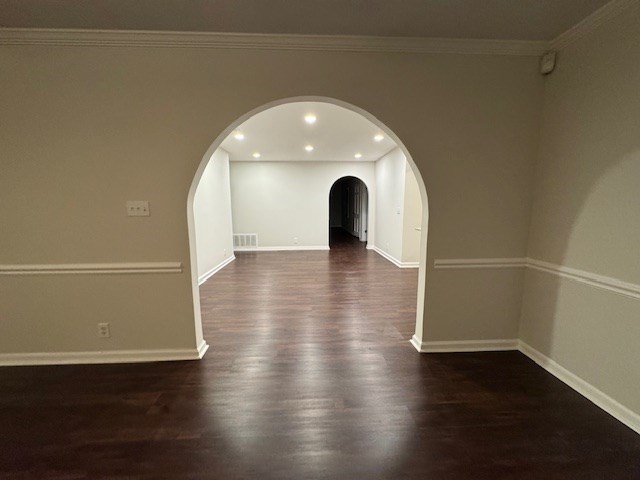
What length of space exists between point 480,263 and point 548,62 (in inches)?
68.6

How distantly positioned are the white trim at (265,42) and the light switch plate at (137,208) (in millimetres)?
1221

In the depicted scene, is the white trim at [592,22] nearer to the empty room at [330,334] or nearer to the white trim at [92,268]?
the empty room at [330,334]

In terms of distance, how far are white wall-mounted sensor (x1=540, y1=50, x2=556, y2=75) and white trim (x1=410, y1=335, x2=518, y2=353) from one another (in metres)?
2.41

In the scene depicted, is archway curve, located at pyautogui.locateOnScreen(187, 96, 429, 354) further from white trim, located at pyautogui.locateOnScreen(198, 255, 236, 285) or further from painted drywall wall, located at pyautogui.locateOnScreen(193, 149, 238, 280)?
white trim, located at pyautogui.locateOnScreen(198, 255, 236, 285)

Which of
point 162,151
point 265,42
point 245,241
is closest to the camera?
point 265,42

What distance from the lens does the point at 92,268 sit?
2273mm

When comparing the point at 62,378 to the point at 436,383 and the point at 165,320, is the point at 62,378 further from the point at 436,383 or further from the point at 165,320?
the point at 436,383

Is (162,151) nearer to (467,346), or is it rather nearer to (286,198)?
(467,346)

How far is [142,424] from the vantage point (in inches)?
67.7

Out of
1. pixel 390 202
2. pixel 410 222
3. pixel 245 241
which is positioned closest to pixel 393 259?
pixel 410 222

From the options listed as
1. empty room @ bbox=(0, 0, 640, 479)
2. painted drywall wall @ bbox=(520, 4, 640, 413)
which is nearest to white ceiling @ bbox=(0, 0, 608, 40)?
empty room @ bbox=(0, 0, 640, 479)

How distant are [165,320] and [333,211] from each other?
11.9 m

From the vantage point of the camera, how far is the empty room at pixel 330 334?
1.61 metres

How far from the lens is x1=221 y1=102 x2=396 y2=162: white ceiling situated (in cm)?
372
